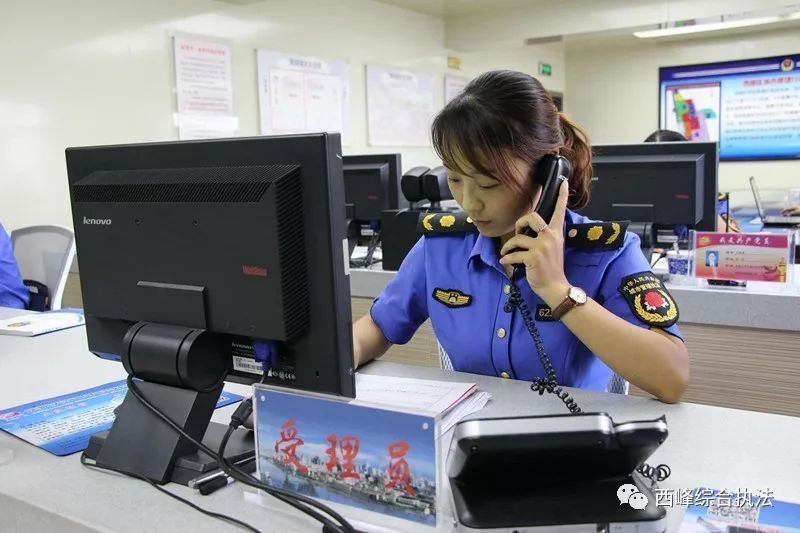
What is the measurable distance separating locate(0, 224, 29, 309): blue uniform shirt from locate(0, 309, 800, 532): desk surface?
1.55 meters

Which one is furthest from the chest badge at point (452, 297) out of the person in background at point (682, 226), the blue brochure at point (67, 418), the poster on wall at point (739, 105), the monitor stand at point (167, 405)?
the poster on wall at point (739, 105)

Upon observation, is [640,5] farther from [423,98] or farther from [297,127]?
[297,127]

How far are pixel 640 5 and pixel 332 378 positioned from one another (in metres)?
4.95

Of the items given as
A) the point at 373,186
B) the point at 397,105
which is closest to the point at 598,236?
the point at 373,186

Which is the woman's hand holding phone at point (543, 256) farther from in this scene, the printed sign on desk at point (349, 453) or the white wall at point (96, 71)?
the white wall at point (96, 71)

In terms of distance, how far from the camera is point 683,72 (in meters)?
7.40

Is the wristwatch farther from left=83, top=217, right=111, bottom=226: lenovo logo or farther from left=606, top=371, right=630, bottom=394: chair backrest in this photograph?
left=83, top=217, right=111, bottom=226: lenovo logo

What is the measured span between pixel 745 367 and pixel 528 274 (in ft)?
4.52

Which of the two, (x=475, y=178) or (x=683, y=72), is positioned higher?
(x=683, y=72)

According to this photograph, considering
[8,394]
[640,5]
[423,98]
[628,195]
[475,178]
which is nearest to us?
[475,178]

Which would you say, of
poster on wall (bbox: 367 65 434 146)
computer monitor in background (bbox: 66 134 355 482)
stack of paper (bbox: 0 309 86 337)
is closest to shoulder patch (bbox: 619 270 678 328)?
computer monitor in background (bbox: 66 134 355 482)

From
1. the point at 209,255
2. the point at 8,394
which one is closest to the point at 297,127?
the point at 8,394

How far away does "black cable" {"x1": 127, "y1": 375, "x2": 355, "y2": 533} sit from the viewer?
82cm

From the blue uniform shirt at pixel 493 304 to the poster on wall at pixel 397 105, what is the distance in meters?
3.93
